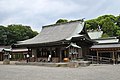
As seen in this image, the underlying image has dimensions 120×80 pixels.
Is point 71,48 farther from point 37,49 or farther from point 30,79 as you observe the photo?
point 30,79

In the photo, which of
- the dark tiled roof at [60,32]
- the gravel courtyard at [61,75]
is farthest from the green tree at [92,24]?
the gravel courtyard at [61,75]

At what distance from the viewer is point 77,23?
32.4 m

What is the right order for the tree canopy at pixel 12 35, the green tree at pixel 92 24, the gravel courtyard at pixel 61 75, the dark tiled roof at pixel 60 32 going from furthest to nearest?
the tree canopy at pixel 12 35
the green tree at pixel 92 24
the dark tiled roof at pixel 60 32
the gravel courtyard at pixel 61 75

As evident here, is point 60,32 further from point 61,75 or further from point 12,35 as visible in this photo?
point 12,35

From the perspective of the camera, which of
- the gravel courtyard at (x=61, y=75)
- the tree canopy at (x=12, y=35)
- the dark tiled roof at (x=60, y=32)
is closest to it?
the gravel courtyard at (x=61, y=75)

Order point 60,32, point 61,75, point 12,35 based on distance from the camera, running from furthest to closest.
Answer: point 12,35 < point 60,32 < point 61,75

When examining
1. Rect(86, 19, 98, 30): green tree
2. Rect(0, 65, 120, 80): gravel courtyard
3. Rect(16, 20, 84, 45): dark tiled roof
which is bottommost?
Rect(0, 65, 120, 80): gravel courtyard

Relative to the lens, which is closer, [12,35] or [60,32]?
[60,32]

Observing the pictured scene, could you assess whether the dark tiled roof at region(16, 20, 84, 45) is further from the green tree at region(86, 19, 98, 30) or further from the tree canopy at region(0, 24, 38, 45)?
the tree canopy at region(0, 24, 38, 45)

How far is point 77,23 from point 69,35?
3.75m

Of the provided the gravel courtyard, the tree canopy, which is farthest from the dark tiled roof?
the tree canopy

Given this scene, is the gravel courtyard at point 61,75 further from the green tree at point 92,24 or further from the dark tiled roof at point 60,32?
the green tree at point 92,24

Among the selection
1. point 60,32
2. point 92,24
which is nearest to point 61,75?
point 60,32

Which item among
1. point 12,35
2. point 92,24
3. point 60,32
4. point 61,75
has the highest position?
point 92,24
